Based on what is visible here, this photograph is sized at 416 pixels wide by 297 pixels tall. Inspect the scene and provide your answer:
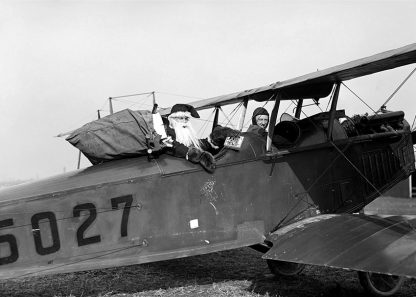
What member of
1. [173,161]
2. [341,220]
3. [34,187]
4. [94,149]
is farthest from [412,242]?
[34,187]

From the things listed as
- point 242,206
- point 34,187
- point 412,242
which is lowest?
point 412,242

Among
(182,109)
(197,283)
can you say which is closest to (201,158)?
(182,109)

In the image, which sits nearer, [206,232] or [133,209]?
[133,209]

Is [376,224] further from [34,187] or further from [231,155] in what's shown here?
[34,187]

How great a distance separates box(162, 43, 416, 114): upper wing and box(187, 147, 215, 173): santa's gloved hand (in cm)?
117

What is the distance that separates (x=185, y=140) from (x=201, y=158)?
1.30 ft

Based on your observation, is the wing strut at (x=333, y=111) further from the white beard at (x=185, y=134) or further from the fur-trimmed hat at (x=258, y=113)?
the white beard at (x=185, y=134)

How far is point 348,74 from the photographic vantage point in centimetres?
543

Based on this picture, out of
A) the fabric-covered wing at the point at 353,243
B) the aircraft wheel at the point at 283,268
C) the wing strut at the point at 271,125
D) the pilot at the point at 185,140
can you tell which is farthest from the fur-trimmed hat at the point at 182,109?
the aircraft wheel at the point at 283,268

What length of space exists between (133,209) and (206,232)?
88 centimetres

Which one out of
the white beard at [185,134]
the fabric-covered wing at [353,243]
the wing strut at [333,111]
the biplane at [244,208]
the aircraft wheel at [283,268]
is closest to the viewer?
the fabric-covered wing at [353,243]

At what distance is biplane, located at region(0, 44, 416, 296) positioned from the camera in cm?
439

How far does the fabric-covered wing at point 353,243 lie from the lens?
3.87m

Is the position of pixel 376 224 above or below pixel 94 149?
below
